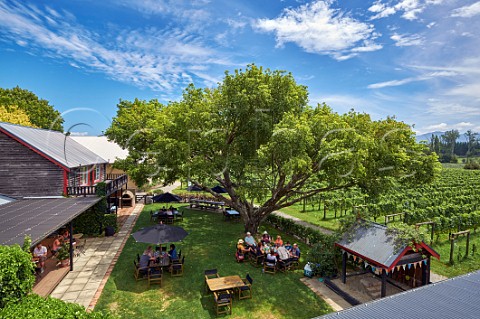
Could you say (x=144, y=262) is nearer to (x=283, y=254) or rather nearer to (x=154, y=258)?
(x=154, y=258)

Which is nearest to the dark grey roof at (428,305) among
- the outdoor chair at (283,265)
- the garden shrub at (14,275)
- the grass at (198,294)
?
the grass at (198,294)

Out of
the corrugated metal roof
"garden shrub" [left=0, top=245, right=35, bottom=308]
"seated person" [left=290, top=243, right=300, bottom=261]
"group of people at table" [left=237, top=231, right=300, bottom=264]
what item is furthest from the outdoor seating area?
"garden shrub" [left=0, top=245, right=35, bottom=308]

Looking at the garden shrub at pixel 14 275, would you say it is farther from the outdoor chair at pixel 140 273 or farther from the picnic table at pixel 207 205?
the picnic table at pixel 207 205

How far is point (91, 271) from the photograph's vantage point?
13.1 m

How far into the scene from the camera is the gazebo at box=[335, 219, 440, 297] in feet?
33.7

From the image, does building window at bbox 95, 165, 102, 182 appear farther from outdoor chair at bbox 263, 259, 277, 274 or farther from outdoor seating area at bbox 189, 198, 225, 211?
outdoor chair at bbox 263, 259, 277, 274

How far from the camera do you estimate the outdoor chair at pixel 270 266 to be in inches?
523

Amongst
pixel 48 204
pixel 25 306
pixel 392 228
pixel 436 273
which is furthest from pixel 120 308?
pixel 436 273

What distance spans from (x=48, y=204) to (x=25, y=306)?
995 centimetres

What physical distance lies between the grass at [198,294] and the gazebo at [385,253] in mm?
2429

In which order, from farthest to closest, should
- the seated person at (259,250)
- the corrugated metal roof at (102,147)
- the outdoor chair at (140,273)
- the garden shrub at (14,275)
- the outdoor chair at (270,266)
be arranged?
the corrugated metal roof at (102,147), the seated person at (259,250), the outdoor chair at (270,266), the outdoor chair at (140,273), the garden shrub at (14,275)

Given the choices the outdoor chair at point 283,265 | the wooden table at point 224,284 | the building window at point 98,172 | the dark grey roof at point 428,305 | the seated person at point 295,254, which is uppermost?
the building window at point 98,172

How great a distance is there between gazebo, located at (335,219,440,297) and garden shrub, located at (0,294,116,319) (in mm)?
9173

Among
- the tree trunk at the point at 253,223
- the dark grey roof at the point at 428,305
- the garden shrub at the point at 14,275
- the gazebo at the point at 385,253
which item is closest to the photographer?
the dark grey roof at the point at 428,305
